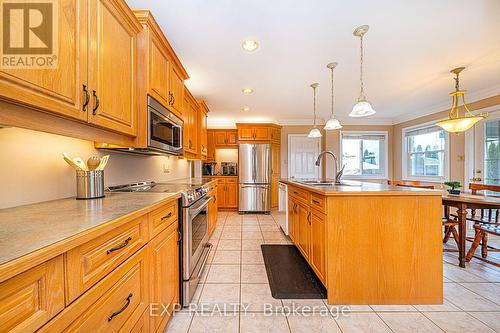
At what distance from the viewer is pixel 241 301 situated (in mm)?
1664

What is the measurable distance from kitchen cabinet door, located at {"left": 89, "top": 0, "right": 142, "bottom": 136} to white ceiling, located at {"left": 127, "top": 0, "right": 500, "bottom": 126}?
1.52 feet

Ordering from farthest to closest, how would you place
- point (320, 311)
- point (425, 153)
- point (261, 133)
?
point (261, 133)
point (425, 153)
point (320, 311)

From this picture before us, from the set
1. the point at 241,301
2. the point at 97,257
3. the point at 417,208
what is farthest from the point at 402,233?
the point at 97,257

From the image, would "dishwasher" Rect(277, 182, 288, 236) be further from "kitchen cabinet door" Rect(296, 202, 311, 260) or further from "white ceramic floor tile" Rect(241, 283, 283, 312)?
"white ceramic floor tile" Rect(241, 283, 283, 312)

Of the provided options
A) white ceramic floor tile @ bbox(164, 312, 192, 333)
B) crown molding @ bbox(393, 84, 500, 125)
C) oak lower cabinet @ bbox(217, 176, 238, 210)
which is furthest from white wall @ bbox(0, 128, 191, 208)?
crown molding @ bbox(393, 84, 500, 125)

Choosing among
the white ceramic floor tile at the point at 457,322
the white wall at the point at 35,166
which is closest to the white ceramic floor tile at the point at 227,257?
the white wall at the point at 35,166

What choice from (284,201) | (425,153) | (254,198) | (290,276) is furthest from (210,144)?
(425,153)

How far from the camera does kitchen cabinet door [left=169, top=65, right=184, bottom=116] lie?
2.12 meters

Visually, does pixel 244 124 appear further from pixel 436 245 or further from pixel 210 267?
pixel 436 245

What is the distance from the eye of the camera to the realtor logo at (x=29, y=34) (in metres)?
0.74

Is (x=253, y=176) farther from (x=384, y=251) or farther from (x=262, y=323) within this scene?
(x=262, y=323)

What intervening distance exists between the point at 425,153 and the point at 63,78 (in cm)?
643

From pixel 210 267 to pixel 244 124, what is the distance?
3655 millimetres

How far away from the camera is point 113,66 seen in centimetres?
129
